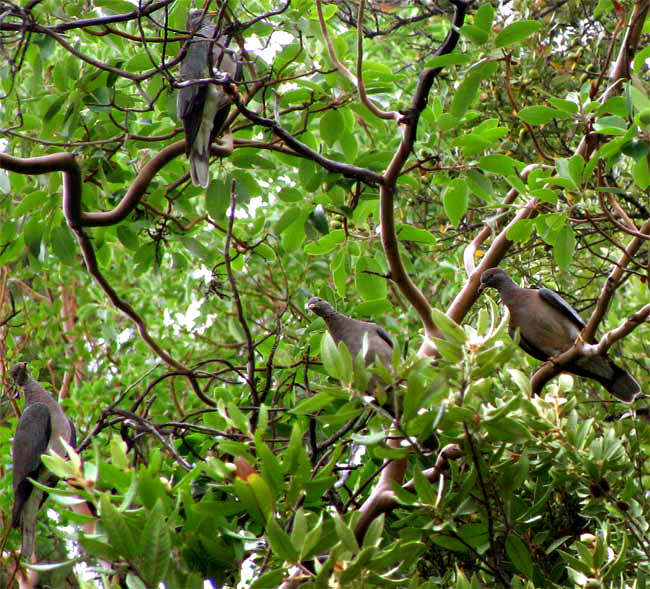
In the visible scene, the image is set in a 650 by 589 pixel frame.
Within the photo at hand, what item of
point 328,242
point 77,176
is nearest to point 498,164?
point 328,242

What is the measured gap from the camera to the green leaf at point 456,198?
394 centimetres

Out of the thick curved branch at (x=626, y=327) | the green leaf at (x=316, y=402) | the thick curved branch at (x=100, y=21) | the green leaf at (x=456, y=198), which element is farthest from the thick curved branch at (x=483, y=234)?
the thick curved branch at (x=100, y=21)

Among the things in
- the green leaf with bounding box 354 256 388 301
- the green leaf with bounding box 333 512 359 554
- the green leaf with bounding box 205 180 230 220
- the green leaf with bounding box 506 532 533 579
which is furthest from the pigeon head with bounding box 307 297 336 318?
the green leaf with bounding box 333 512 359 554

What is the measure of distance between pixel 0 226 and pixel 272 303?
10.4 ft

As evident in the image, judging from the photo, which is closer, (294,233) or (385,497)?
(385,497)

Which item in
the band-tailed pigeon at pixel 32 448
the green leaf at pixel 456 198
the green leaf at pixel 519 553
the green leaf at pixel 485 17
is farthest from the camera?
the band-tailed pigeon at pixel 32 448

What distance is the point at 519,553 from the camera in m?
A: 2.98

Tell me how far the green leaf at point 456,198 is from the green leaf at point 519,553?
148cm

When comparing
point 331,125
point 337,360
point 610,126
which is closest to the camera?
point 337,360

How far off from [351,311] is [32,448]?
1.93m

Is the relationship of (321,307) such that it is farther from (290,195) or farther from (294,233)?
(290,195)

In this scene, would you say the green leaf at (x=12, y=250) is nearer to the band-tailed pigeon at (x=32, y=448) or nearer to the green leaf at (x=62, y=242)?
the green leaf at (x=62, y=242)

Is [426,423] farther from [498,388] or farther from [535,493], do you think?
[498,388]

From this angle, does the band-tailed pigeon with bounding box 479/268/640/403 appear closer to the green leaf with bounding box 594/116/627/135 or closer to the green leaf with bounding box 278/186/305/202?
the green leaf with bounding box 278/186/305/202
